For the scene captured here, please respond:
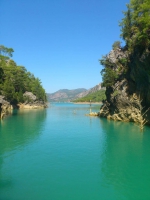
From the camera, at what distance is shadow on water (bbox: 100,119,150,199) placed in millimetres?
13000

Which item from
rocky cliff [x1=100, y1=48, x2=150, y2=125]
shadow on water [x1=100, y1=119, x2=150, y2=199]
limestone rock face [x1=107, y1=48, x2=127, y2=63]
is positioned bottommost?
shadow on water [x1=100, y1=119, x2=150, y2=199]

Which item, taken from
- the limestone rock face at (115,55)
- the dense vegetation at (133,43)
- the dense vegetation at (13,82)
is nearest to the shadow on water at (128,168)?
the dense vegetation at (133,43)

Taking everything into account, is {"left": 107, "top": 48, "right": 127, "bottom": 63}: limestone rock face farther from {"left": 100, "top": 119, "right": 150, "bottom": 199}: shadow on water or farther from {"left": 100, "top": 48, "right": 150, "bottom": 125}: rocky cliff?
{"left": 100, "top": 119, "right": 150, "bottom": 199}: shadow on water

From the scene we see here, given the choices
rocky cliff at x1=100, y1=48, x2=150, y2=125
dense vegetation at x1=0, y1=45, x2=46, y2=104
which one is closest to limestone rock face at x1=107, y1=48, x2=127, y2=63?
rocky cliff at x1=100, y1=48, x2=150, y2=125

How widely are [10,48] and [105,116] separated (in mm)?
48831

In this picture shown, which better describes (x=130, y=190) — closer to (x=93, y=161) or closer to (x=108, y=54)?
(x=93, y=161)

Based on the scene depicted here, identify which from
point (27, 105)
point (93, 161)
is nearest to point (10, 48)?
point (27, 105)

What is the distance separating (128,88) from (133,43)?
10828 mm

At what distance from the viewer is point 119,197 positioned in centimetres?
1208

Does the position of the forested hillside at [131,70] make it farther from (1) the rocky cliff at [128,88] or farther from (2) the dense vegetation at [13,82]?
(2) the dense vegetation at [13,82]

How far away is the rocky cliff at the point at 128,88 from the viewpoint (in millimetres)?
37969

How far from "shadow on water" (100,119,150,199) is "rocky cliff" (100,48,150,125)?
10.3m

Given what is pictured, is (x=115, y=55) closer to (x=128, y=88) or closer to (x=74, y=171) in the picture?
(x=128, y=88)

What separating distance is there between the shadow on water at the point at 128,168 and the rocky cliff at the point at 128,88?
404 inches
